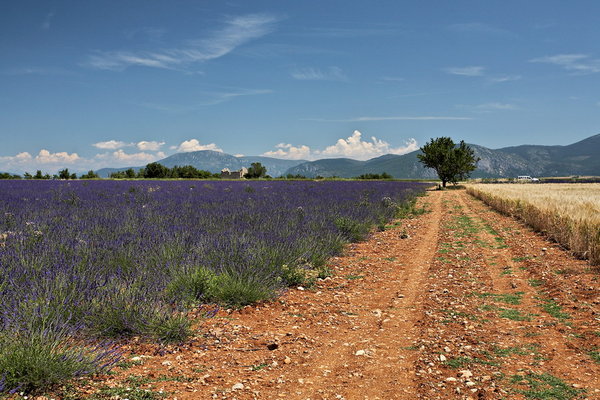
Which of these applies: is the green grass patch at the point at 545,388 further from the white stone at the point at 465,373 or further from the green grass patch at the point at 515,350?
the green grass patch at the point at 515,350

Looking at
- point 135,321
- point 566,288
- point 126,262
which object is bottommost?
point 566,288

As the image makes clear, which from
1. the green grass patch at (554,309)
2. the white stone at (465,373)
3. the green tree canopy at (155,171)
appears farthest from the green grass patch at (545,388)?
the green tree canopy at (155,171)

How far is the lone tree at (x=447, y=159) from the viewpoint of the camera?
58031 millimetres

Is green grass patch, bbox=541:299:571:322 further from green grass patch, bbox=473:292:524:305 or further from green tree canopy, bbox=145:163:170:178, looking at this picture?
green tree canopy, bbox=145:163:170:178

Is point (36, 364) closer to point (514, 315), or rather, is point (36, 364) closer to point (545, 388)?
point (545, 388)

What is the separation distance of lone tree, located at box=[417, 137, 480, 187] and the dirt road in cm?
5338

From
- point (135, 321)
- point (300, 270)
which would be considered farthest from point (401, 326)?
point (135, 321)

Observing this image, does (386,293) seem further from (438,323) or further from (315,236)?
(315,236)

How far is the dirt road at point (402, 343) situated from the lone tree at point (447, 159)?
175ft

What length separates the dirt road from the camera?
3.37 m

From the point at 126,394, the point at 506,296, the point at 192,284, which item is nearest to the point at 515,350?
the point at 506,296

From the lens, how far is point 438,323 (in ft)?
16.6

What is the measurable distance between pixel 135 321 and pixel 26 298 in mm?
1091

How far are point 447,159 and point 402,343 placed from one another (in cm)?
5840
